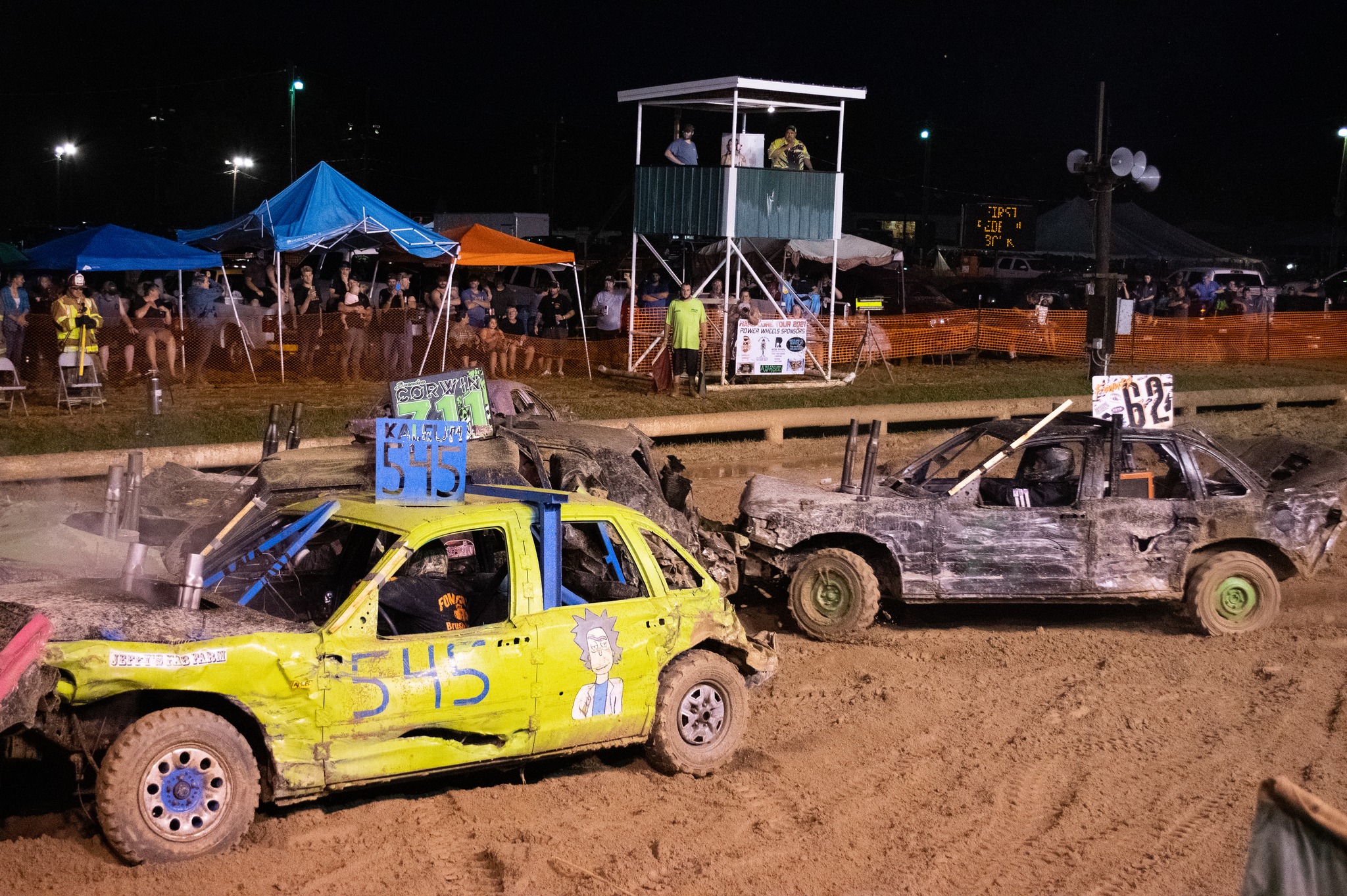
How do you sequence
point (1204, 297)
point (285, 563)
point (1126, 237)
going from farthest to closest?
point (1126, 237)
point (1204, 297)
point (285, 563)

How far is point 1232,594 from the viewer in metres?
9.55

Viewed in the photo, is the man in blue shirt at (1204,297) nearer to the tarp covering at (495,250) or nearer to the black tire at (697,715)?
the tarp covering at (495,250)

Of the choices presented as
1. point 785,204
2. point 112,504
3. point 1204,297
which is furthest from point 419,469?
point 1204,297

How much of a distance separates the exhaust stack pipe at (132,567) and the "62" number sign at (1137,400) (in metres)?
6.74

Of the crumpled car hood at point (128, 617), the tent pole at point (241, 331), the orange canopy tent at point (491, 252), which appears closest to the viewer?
the crumpled car hood at point (128, 617)

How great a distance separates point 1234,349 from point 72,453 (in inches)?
966

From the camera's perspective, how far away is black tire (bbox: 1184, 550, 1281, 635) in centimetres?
946

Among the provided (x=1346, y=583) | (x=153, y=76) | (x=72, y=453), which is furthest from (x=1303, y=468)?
(x=153, y=76)

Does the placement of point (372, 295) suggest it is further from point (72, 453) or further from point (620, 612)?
point (620, 612)

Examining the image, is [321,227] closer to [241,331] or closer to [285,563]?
[241,331]

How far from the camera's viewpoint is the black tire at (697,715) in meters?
6.49

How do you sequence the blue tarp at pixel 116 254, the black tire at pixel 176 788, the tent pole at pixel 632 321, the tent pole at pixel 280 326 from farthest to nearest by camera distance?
the tent pole at pixel 632 321
the tent pole at pixel 280 326
the blue tarp at pixel 116 254
the black tire at pixel 176 788

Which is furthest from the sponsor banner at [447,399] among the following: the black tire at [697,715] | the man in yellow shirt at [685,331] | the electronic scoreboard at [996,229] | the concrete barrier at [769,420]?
the electronic scoreboard at [996,229]

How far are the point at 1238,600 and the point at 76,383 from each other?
13953 mm
